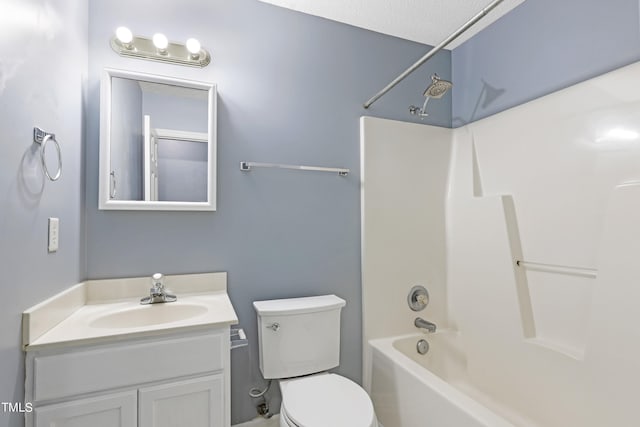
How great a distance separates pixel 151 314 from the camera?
1.40 meters

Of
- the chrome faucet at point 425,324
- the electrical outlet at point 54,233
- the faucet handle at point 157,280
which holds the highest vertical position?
the electrical outlet at point 54,233

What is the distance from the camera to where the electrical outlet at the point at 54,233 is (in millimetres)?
1133

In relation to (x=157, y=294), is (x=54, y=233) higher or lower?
higher

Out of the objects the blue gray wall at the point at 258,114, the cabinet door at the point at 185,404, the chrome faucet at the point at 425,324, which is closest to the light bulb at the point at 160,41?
the blue gray wall at the point at 258,114

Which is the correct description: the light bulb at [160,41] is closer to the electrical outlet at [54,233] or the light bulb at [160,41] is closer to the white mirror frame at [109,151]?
the white mirror frame at [109,151]

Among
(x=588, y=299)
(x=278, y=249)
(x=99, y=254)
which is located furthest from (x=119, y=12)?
(x=588, y=299)

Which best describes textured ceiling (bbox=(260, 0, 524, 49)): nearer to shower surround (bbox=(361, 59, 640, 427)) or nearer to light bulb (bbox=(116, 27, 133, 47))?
shower surround (bbox=(361, 59, 640, 427))

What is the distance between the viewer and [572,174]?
1517 millimetres

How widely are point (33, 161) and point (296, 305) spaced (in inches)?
48.0

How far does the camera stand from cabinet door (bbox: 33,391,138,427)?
0.99 meters

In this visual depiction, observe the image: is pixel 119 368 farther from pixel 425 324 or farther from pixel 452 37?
pixel 452 37

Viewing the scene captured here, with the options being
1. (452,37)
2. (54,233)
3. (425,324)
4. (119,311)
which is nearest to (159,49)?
(54,233)

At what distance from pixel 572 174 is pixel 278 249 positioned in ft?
5.07

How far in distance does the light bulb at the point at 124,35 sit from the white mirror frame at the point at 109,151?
0.48 feet
